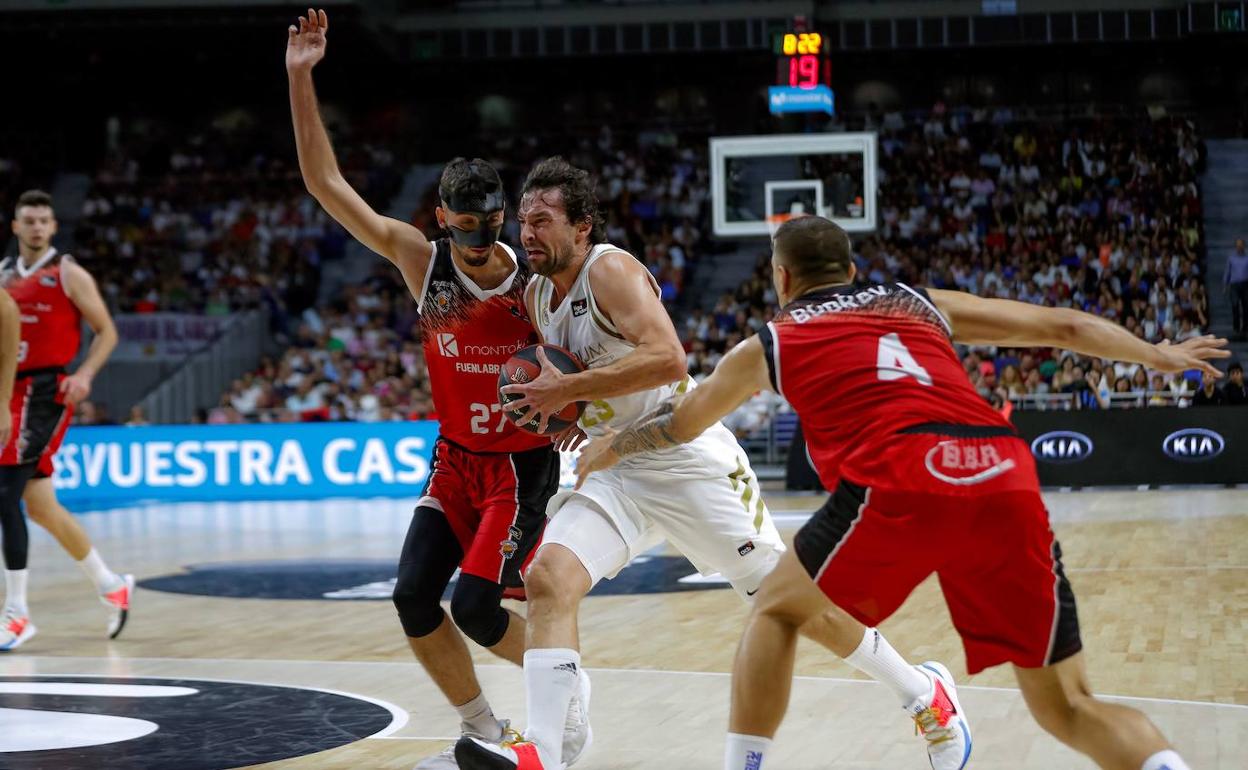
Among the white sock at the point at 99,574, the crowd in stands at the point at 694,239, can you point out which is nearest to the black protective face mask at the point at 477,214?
the white sock at the point at 99,574

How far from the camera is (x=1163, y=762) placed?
10.8ft

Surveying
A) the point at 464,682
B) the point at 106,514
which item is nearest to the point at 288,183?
the point at 106,514

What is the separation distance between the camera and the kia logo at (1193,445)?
15586 mm

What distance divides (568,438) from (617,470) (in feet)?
0.64

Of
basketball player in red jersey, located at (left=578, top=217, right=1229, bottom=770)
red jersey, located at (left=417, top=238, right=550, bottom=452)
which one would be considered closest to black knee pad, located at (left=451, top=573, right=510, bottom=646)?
red jersey, located at (left=417, top=238, right=550, bottom=452)

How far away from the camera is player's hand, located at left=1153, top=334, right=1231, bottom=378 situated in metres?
3.72

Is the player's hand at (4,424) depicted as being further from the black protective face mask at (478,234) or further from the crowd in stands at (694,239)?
the crowd in stands at (694,239)

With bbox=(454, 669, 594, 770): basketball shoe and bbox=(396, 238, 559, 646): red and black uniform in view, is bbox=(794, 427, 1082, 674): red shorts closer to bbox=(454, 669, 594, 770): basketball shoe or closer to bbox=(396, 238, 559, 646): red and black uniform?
bbox=(454, 669, 594, 770): basketball shoe

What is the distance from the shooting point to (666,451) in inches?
185

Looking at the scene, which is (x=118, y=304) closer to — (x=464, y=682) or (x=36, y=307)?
(x=36, y=307)

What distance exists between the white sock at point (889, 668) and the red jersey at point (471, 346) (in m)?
1.25

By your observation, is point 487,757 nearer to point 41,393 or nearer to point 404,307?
point 41,393

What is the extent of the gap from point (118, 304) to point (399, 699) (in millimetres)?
19740

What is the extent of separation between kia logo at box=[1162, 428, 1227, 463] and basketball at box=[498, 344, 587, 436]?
Answer: 12.6 metres
